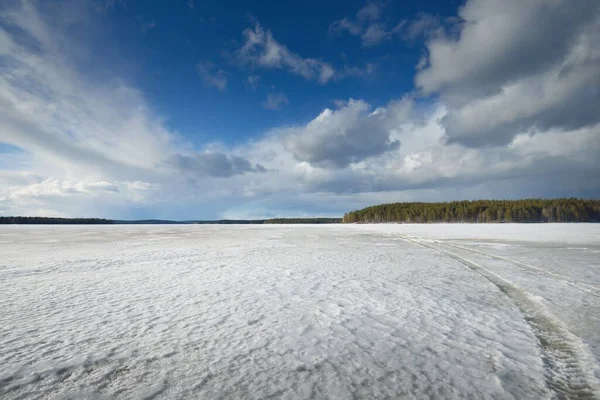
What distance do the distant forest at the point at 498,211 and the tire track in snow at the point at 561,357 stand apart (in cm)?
11619

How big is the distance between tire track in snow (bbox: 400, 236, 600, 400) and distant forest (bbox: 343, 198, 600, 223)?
116192 millimetres

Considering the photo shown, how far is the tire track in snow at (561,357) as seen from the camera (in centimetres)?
270

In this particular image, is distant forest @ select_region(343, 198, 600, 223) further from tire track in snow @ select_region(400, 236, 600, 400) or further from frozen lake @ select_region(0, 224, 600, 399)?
tire track in snow @ select_region(400, 236, 600, 400)

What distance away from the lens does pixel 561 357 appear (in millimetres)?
3264

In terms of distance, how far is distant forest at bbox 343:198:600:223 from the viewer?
328 ft

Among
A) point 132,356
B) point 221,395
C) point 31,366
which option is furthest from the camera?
point 132,356

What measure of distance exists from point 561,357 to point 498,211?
119243 mm

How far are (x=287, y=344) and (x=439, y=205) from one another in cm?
13382

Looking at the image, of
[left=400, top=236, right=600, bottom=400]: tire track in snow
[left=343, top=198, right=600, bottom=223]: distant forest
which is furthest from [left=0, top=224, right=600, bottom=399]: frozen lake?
[left=343, top=198, right=600, bottom=223]: distant forest

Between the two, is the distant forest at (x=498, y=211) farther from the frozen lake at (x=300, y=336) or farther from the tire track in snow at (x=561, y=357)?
the tire track in snow at (x=561, y=357)

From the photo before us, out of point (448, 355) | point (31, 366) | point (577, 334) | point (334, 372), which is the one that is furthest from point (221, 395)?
point (577, 334)

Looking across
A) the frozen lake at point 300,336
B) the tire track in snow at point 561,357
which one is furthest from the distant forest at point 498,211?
the tire track in snow at point 561,357

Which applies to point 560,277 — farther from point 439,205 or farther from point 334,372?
point 439,205

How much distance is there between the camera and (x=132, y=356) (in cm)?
335
